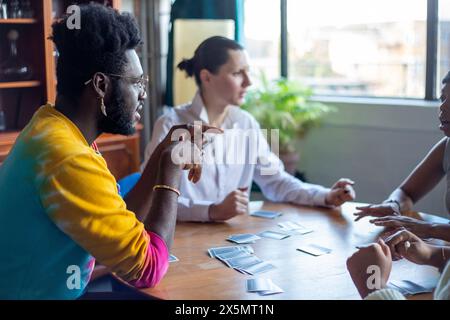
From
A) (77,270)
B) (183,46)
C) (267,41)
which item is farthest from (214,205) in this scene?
(267,41)

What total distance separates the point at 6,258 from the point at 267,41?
347cm

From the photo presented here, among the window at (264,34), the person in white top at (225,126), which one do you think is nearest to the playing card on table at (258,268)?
the person in white top at (225,126)

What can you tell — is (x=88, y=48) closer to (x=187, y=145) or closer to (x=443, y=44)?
(x=187, y=145)

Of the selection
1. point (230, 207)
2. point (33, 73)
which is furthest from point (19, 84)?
point (230, 207)

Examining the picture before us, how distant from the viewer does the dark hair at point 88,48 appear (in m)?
1.58

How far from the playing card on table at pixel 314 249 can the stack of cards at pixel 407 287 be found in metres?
0.30

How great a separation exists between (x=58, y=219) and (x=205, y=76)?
164cm

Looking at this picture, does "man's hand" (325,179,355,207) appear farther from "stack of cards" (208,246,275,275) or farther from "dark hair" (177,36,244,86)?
"dark hair" (177,36,244,86)

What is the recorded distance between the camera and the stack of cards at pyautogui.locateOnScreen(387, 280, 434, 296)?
161 centimetres

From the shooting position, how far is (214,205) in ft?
7.64

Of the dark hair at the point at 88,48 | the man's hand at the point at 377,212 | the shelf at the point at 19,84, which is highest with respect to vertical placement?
the dark hair at the point at 88,48

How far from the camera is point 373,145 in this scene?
13.2 feet

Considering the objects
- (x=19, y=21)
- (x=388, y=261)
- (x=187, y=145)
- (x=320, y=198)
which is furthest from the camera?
(x=19, y=21)

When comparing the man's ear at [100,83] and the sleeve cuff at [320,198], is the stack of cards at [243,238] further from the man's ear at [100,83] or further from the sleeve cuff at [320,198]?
the man's ear at [100,83]
